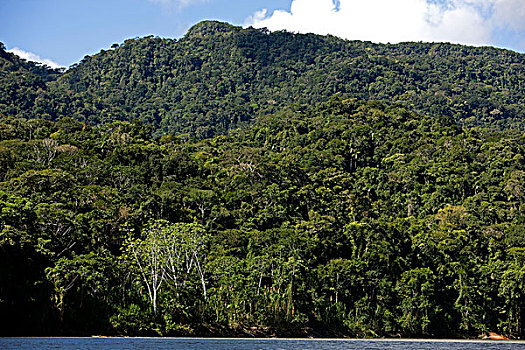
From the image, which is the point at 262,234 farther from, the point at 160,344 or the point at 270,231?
the point at 160,344

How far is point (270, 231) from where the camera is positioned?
217 feet

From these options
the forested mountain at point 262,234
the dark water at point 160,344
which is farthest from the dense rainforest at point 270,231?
the dark water at point 160,344

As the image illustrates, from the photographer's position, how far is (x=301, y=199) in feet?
273

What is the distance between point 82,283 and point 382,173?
58.5m

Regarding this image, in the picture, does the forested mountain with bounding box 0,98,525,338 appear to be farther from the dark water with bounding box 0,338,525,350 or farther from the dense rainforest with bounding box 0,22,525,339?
the dark water with bounding box 0,338,525,350

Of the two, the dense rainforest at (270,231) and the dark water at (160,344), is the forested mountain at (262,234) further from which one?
the dark water at (160,344)

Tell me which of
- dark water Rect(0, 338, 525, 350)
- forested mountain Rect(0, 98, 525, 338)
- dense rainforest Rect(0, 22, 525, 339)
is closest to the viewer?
dark water Rect(0, 338, 525, 350)

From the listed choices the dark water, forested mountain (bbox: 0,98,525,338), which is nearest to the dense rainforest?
forested mountain (bbox: 0,98,525,338)

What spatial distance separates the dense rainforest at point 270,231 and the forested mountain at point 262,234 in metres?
0.18

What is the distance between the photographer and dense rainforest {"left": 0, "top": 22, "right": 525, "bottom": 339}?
4741 centimetres

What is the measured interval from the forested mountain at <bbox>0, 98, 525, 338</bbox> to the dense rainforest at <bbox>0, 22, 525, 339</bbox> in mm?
184

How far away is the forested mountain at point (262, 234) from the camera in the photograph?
47219 millimetres

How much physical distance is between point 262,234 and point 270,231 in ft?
3.02

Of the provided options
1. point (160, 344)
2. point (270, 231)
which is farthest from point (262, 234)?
point (160, 344)
